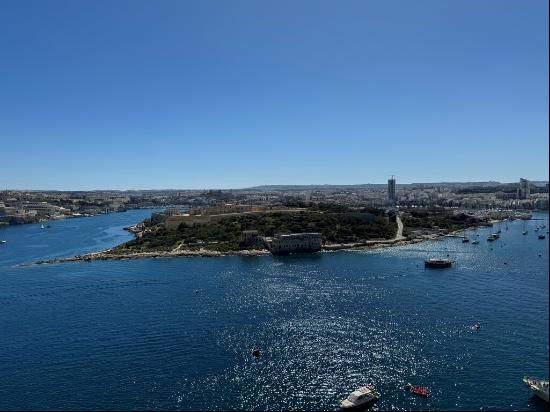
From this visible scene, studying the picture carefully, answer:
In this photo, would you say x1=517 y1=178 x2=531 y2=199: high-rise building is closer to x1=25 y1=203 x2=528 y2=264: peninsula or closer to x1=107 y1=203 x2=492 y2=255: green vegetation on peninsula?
x1=25 y1=203 x2=528 y2=264: peninsula

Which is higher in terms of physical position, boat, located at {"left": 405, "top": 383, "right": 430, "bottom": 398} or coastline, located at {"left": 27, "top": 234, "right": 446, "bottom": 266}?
coastline, located at {"left": 27, "top": 234, "right": 446, "bottom": 266}

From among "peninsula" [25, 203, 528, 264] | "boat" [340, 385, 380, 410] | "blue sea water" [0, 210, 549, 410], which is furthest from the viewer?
"peninsula" [25, 203, 528, 264]

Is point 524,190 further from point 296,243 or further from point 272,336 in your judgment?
point 272,336

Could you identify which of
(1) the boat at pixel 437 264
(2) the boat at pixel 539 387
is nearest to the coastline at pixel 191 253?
(1) the boat at pixel 437 264

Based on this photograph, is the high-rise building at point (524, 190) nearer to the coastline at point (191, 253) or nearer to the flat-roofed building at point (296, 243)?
the coastline at point (191, 253)

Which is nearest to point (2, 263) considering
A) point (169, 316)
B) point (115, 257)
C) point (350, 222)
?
point (115, 257)

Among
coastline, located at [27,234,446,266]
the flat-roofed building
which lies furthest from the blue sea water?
the flat-roofed building

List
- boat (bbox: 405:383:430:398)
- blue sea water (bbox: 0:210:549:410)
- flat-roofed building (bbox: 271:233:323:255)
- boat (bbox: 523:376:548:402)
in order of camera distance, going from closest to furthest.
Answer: boat (bbox: 523:376:548:402) < boat (bbox: 405:383:430:398) < blue sea water (bbox: 0:210:549:410) < flat-roofed building (bbox: 271:233:323:255)
